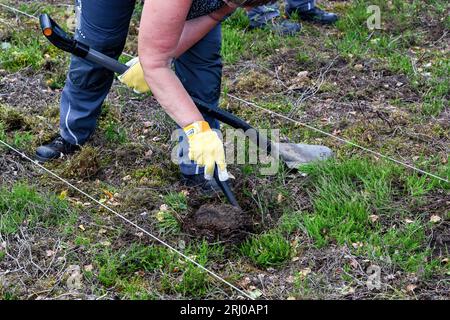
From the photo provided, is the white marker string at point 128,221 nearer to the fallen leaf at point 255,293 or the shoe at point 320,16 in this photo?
the fallen leaf at point 255,293

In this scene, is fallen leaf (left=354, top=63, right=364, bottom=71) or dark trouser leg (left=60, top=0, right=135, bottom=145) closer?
dark trouser leg (left=60, top=0, right=135, bottom=145)

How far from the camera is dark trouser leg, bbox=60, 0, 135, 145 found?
3850 millimetres

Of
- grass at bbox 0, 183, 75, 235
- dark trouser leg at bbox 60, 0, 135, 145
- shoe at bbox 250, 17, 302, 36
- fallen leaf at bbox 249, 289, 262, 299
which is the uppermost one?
dark trouser leg at bbox 60, 0, 135, 145

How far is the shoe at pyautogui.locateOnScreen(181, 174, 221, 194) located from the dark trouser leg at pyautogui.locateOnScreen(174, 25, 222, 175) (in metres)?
0.06

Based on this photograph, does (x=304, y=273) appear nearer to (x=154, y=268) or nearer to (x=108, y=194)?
(x=154, y=268)

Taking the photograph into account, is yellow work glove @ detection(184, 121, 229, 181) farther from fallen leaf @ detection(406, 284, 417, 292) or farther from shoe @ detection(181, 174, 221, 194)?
fallen leaf @ detection(406, 284, 417, 292)

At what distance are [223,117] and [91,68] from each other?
749 mm

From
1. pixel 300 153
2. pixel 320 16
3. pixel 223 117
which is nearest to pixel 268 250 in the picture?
pixel 223 117

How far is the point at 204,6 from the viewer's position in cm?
Result: 347

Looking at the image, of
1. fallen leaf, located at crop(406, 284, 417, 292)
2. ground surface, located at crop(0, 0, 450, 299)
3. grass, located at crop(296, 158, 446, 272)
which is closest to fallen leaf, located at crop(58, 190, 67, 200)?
ground surface, located at crop(0, 0, 450, 299)

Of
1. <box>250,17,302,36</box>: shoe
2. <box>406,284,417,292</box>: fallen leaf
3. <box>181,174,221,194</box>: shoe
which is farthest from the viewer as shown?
<box>250,17,302,36</box>: shoe

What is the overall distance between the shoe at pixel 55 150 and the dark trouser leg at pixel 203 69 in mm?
817

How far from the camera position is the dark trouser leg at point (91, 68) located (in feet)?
12.6

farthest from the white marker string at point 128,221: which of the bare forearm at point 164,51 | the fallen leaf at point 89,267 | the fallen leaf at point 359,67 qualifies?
the fallen leaf at point 359,67
